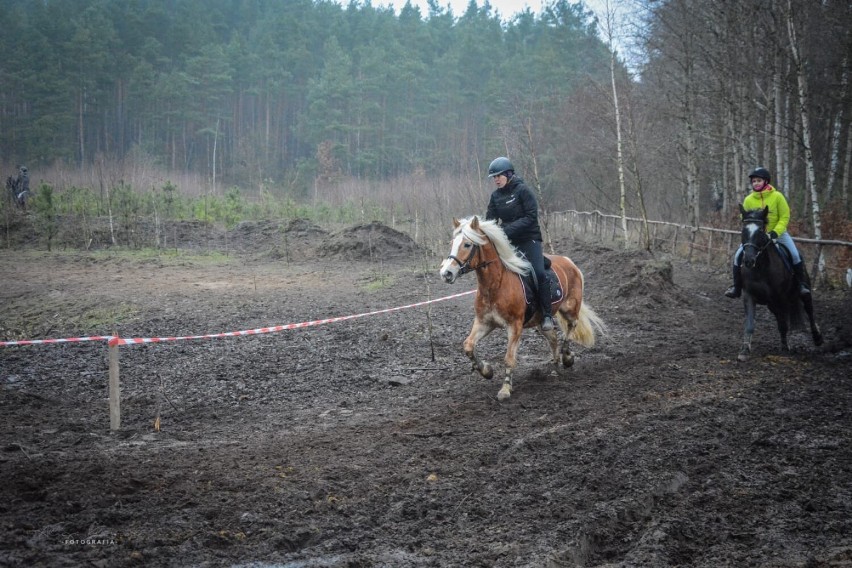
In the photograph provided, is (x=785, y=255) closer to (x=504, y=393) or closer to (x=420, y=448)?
(x=504, y=393)

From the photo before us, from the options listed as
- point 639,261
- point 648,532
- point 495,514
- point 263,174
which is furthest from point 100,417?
point 263,174

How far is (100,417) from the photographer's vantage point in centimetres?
817

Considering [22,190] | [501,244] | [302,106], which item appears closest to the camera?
[501,244]

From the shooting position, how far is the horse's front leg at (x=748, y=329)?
31.6ft

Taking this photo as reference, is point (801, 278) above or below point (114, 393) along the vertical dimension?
above

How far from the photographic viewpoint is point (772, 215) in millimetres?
10258

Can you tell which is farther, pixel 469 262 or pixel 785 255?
pixel 785 255

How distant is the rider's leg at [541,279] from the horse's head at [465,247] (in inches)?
35.9

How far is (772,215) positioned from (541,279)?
13.1ft

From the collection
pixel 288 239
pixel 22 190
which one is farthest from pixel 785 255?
pixel 22 190

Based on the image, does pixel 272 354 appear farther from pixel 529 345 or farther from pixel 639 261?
pixel 639 261

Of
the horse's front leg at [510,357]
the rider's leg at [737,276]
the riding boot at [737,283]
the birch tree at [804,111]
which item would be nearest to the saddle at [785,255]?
the rider's leg at [737,276]

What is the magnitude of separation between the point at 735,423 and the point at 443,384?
3.93 metres

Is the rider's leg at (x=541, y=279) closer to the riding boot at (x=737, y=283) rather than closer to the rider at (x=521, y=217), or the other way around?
the rider at (x=521, y=217)
